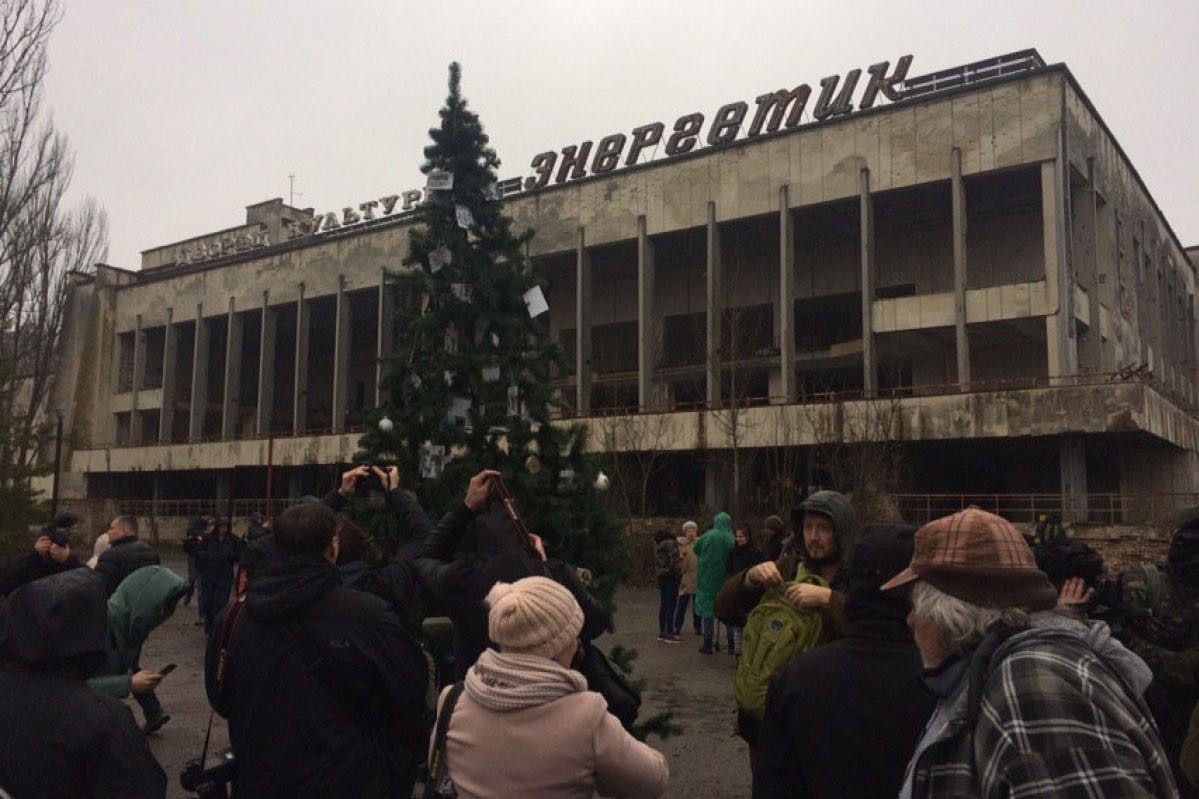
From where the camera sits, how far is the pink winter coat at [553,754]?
2254mm

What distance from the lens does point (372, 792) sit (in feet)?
10.3

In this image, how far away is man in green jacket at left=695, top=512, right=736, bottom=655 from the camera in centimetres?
1262

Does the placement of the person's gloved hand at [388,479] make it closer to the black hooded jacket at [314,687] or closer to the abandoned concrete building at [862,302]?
the black hooded jacket at [314,687]

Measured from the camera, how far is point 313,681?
3.08 metres

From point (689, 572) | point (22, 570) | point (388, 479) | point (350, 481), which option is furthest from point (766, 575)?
point (689, 572)

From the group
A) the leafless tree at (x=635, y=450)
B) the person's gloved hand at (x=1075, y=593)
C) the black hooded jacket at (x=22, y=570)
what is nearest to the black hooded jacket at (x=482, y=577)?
the person's gloved hand at (x=1075, y=593)

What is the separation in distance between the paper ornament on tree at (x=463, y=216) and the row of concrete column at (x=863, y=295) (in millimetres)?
25100

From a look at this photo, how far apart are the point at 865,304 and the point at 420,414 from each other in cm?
2753

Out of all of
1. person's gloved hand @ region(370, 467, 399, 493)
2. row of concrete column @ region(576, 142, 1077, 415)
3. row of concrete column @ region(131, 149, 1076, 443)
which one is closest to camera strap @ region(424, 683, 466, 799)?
person's gloved hand @ region(370, 467, 399, 493)

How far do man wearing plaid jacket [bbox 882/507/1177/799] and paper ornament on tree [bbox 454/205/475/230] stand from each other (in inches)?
166

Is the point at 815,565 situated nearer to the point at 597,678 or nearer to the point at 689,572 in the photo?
the point at 597,678

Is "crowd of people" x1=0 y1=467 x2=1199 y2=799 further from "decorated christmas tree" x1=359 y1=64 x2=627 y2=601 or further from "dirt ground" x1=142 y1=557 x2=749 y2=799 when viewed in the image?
"dirt ground" x1=142 y1=557 x2=749 y2=799

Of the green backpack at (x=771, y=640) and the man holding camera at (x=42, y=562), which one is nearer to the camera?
the green backpack at (x=771, y=640)

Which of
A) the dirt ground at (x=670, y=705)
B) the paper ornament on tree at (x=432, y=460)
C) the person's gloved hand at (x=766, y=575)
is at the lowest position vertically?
the dirt ground at (x=670, y=705)
